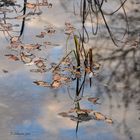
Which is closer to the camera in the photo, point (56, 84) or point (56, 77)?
point (56, 84)

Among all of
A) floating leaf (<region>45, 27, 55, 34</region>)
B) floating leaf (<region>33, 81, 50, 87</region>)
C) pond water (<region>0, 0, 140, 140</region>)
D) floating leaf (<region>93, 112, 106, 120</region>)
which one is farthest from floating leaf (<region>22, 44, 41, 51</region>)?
floating leaf (<region>93, 112, 106, 120</region>)

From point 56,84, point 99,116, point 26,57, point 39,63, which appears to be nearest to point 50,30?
point 26,57

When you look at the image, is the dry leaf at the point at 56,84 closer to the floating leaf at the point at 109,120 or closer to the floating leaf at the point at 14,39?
the floating leaf at the point at 109,120

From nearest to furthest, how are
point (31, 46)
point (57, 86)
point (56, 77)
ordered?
point (57, 86)
point (56, 77)
point (31, 46)

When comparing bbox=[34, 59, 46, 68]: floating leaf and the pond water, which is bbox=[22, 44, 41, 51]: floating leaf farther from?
bbox=[34, 59, 46, 68]: floating leaf

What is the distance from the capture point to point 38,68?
15.0 ft

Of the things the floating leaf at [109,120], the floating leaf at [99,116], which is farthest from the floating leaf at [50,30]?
the floating leaf at [109,120]

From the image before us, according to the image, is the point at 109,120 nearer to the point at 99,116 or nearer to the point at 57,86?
the point at 99,116

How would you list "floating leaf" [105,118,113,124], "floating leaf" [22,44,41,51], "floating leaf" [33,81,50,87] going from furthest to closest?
"floating leaf" [22,44,41,51] < "floating leaf" [33,81,50,87] < "floating leaf" [105,118,113,124]

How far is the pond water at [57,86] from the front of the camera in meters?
3.69

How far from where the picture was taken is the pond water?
3686 mm

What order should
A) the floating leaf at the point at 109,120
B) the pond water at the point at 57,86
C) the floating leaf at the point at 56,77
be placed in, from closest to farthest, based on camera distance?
the pond water at the point at 57,86 < the floating leaf at the point at 109,120 < the floating leaf at the point at 56,77

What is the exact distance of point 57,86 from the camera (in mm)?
4301

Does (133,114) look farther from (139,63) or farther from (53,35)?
(53,35)
